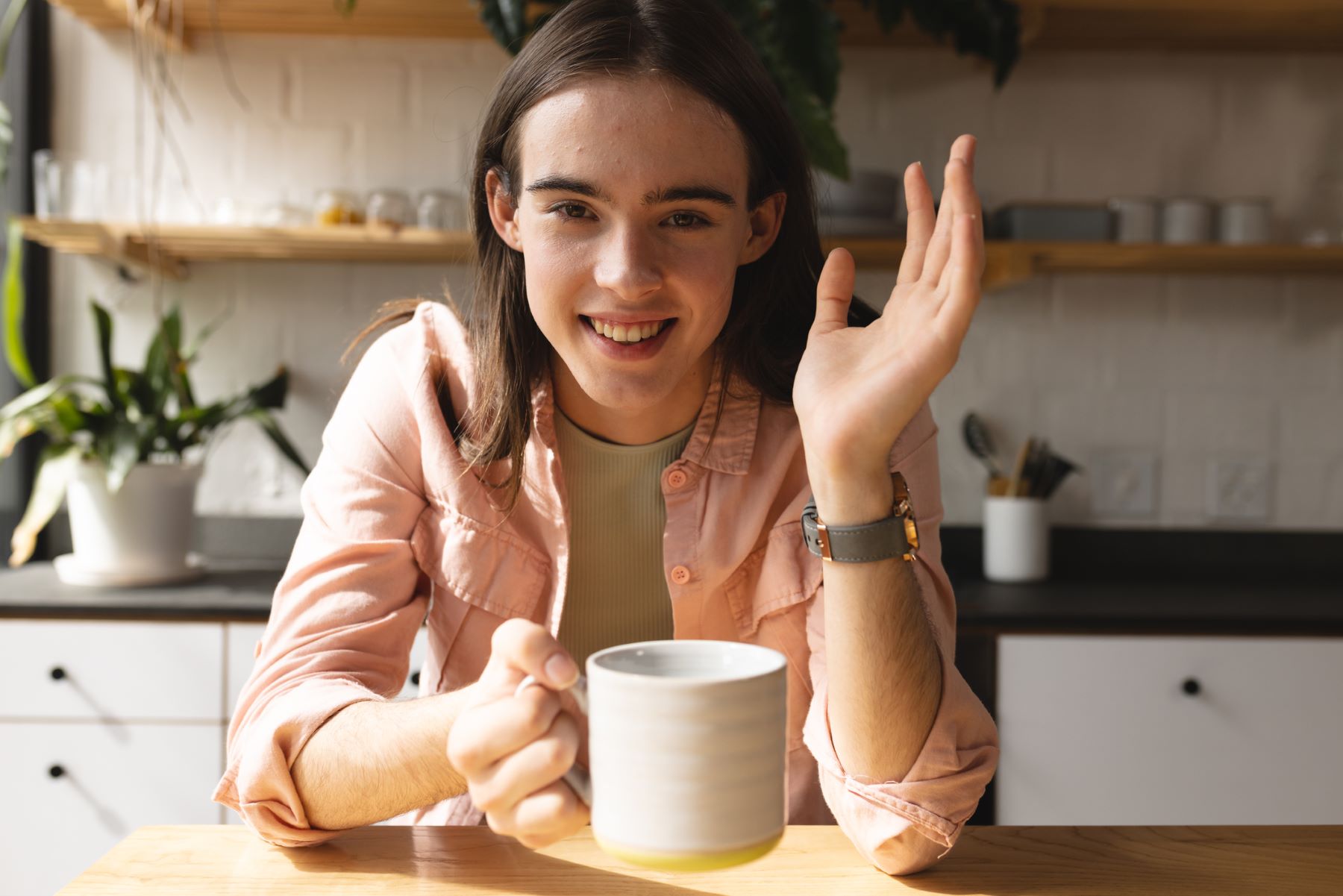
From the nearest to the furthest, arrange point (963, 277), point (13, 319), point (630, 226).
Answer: point (963, 277)
point (630, 226)
point (13, 319)

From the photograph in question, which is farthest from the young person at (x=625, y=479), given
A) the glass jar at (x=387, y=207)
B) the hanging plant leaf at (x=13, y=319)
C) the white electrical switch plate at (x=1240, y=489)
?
the white electrical switch plate at (x=1240, y=489)

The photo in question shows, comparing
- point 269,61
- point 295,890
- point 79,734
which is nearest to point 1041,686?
point 295,890

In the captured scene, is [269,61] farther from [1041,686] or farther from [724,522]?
[1041,686]

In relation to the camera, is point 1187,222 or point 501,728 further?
point 1187,222

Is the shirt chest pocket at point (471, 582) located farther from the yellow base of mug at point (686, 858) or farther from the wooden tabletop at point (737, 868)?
the yellow base of mug at point (686, 858)

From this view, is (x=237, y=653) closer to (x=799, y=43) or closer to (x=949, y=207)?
(x=799, y=43)

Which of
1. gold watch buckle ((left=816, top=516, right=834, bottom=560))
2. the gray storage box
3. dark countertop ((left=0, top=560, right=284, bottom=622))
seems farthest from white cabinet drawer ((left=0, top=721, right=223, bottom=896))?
the gray storage box

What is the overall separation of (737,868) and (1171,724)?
1.35 metres

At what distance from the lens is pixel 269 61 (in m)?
2.41

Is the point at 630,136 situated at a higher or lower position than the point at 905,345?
higher

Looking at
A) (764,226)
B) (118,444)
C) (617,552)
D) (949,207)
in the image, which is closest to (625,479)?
(617,552)

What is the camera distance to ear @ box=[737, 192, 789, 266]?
3.75 ft

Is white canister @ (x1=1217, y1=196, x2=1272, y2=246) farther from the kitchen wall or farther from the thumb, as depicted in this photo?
the thumb

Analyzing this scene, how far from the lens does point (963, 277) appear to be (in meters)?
0.76
